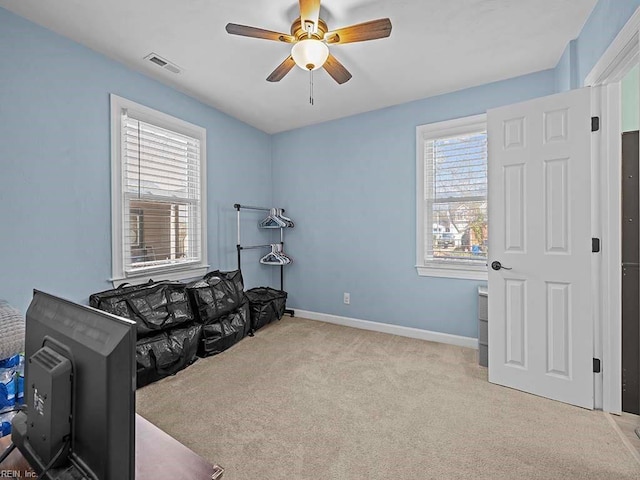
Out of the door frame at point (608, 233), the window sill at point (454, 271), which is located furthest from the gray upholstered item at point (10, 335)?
the door frame at point (608, 233)

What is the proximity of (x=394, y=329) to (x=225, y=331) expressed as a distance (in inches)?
76.2

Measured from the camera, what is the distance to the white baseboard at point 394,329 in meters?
3.37

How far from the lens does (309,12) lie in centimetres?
190

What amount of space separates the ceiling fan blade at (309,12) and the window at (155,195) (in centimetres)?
188

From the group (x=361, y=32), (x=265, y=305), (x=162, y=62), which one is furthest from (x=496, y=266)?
(x=162, y=62)

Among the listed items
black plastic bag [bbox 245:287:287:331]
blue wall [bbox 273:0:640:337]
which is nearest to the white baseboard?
blue wall [bbox 273:0:640:337]

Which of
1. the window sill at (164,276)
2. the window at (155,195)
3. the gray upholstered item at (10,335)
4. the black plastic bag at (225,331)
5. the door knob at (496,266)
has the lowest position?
the black plastic bag at (225,331)

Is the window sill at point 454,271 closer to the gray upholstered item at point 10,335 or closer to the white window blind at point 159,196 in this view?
the white window blind at point 159,196

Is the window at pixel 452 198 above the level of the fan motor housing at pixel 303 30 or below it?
below

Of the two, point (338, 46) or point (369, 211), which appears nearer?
point (338, 46)

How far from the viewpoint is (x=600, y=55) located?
2039mm

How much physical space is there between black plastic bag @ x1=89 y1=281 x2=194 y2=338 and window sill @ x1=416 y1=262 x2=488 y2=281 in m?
2.51

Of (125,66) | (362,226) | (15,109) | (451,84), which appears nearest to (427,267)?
(362,226)

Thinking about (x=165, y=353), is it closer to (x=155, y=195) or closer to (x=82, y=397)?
(x=155, y=195)
